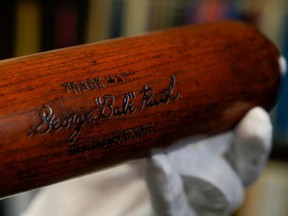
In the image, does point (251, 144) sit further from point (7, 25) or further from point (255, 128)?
point (7, 25)

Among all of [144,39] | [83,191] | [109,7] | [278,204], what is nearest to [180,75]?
[144,39]

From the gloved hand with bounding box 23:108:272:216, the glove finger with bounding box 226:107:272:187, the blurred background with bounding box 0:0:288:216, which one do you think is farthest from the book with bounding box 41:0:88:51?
the glove finger with bounding box 226:107:272:187

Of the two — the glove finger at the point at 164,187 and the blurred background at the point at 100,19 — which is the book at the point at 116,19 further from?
the glove finger at the point at 164,187

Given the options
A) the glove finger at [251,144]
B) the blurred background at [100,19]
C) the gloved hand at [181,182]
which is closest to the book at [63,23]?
the blurred background at [100,19]

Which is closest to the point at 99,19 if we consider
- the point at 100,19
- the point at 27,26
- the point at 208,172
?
the point at 100,19

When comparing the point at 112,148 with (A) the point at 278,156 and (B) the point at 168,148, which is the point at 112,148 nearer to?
(B) the point at 168,148
